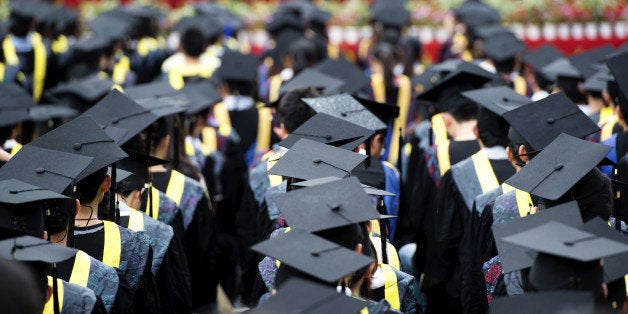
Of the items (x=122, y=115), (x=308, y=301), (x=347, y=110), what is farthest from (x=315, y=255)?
(x=122, y=115)

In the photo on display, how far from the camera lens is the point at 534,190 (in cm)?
383

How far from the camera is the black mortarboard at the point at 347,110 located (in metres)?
5.07

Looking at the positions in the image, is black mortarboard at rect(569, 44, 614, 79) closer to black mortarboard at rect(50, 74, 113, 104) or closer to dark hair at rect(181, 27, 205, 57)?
dark hair at rect(181, 27, 205, 57)

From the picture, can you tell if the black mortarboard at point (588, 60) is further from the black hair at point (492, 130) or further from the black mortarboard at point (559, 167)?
the black mortarboard at point (559, 167)

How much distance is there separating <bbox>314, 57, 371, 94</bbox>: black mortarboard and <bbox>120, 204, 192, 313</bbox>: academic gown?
291cm

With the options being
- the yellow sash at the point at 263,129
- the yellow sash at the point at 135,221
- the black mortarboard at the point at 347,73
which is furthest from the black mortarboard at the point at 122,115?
the yellow sash at the point at 263,129

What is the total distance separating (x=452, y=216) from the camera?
5.16 metres

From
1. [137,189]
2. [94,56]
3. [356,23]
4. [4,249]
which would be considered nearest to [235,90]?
[94,56]

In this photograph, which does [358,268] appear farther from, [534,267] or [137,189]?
[137,189]

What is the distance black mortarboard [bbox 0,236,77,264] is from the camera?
3.02 m

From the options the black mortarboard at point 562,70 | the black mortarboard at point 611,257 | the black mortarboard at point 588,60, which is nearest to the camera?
the black mortarboard at point 611,257

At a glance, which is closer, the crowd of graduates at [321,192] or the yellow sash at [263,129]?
the crowd of graduates at [321,192]

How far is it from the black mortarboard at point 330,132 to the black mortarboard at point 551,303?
183 cm

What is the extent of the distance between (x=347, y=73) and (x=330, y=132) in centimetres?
265
